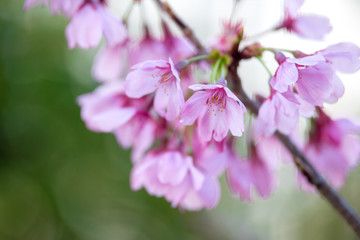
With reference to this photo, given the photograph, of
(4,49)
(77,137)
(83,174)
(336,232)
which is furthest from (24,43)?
(336,232)

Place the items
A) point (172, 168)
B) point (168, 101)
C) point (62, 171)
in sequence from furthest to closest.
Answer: point (62, 171)
point (172, 168)
point (168, 101)

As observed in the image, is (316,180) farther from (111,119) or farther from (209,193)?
(111,119)

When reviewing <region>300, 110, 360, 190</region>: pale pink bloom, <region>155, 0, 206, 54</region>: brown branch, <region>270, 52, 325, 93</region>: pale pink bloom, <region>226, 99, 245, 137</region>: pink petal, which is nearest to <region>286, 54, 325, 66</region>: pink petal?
<region>270, 52, 325, 93</region>: pale pink bloom

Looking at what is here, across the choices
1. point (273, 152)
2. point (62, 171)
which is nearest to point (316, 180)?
point (273, 152)

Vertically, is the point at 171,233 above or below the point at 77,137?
below

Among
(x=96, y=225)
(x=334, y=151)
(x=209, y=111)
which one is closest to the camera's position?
(x=209, y=111)

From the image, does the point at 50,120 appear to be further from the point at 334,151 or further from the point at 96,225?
the point at 334,151
